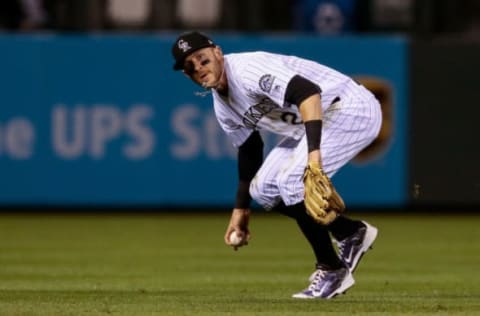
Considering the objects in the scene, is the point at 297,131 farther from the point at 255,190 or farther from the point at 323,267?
the point at 323,267

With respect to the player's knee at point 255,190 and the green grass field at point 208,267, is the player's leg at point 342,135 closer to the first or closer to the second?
the player's knee at point 255,190

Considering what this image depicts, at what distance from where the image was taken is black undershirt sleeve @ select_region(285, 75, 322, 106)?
8.35 metres

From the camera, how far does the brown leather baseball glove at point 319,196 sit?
835cm

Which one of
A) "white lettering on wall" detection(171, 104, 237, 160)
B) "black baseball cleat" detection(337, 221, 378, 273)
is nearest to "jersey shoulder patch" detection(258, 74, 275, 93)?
"black baseball cleat" detection(337, 221, 378, 273)

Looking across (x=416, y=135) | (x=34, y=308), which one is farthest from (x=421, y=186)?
(x=34, y=308)

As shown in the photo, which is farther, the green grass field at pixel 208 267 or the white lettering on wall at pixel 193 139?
the white lettering on wall at pixel 193 139

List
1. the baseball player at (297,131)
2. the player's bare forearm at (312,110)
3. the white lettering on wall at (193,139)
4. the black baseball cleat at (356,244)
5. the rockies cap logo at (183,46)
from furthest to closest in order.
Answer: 1. the white lettering on wall at (193,139)
2. the black baseball cleat at (356,244)
3. the rockies cap logo at (183,46)
4. the baseball player at (297,131)
5. the player's bare forearm at (312,110)

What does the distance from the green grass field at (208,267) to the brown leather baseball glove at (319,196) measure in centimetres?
51

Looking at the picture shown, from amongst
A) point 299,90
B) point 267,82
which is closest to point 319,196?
point 299,90

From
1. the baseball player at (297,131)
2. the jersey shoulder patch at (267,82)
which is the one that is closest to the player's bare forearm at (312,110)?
the baseball player at (297,131)

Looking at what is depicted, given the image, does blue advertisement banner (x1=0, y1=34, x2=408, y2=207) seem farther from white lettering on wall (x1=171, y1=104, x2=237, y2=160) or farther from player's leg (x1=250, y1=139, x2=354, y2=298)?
player's leg (x1=250, y1=139, x2=354, y2=298)

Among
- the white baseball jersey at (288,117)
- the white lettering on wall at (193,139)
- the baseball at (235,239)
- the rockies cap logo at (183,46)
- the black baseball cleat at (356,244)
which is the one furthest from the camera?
the white lettering on wall at (193,139)

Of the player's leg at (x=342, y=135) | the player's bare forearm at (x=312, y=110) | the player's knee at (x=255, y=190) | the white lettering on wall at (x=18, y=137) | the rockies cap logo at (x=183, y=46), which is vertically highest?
the rockies cap logo at (x=183, y=46)

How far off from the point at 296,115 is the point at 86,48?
8.30m
